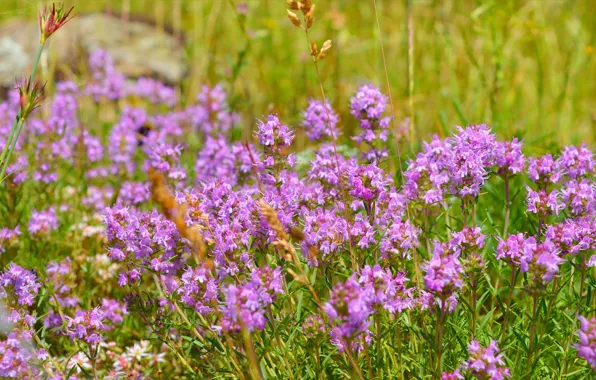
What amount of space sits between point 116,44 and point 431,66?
164 inches

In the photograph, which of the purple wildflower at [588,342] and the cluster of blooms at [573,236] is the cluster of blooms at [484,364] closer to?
the purple wildflower at [588,342]

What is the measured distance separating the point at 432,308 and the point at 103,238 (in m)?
2.53

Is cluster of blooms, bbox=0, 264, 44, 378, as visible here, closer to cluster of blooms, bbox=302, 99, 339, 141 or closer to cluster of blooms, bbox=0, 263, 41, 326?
cluster of blooms, bbox=0, 263, 41, 326

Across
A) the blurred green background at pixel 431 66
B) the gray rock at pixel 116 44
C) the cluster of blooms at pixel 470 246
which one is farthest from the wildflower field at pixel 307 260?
the gray rock at pixel 116 44

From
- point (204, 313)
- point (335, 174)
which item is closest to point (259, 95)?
point (335, 174)

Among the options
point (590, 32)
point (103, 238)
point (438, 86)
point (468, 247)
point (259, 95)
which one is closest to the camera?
point (468, 247)

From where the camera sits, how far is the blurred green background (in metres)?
6.36

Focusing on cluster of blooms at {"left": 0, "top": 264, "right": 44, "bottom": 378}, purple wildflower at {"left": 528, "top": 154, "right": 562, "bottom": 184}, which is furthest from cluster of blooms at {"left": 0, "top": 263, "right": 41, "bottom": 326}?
purple wildflower at {"left": 528, "top": 154, "right": 562, "bottom": 184}

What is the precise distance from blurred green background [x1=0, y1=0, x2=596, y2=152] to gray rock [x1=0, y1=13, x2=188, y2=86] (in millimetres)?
457

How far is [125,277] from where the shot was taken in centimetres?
288

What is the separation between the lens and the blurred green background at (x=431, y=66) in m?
6.36

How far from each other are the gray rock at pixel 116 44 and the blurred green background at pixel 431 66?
1.50 ft

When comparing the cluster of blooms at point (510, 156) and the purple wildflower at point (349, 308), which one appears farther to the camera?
the cluster of blooms at point (510, 156)

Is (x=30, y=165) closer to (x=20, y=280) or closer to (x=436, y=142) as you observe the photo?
(x=20, y=280)
